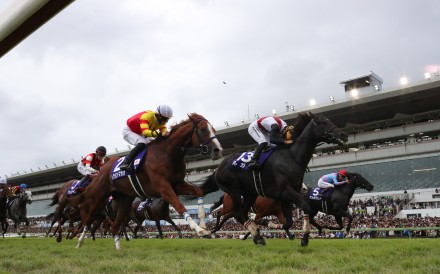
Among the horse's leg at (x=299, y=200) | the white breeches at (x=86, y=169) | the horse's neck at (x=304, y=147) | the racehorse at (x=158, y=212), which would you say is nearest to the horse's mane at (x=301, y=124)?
the horse's neck at (x=304, y=147)

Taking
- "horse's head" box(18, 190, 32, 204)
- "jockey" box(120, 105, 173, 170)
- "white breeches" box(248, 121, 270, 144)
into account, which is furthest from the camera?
"horse's head" box(18, 190, 32, 204)

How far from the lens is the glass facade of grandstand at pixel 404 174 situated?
103ft

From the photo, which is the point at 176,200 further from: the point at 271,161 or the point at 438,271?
the point at 438,271

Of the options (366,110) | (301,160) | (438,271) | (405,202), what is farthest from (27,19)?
(366,110)

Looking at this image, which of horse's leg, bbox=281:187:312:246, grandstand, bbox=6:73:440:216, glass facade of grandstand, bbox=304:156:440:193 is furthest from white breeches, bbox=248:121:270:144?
glass facade of grandstand, bbox=304:156:440:193

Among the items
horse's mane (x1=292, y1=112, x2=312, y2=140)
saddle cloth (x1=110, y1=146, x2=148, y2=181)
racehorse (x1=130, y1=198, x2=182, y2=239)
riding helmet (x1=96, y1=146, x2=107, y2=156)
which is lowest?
racehorse (x1=130, y1=198, x2=182, y2=239)

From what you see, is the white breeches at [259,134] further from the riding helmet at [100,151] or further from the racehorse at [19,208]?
the racehorse at [19,208]

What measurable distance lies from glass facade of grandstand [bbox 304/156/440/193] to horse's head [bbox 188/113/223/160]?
28.4 m

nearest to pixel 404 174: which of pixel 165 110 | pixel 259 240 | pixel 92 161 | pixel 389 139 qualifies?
pixel 389 139

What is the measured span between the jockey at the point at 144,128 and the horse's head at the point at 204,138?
67 cm

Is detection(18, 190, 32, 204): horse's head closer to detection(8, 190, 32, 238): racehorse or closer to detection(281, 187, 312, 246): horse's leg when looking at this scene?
detection(8, 190, 32, 238): racehorse

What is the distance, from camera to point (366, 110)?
3719 centimetres

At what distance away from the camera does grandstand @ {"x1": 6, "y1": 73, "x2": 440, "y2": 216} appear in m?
32.0

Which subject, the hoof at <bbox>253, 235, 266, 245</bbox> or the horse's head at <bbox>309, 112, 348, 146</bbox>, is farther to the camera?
the hoof at <bbox>253, 235, 266, 245</bbox>
